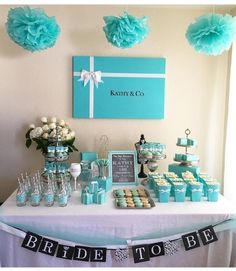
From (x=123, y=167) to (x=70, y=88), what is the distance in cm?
76

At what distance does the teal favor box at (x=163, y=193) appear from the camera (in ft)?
5.86

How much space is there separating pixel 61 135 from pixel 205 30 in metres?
1.18

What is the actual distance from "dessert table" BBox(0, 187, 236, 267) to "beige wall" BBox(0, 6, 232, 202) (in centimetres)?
81

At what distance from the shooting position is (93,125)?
7.86 feet

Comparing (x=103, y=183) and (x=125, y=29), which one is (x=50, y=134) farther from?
(x=125, y=29)

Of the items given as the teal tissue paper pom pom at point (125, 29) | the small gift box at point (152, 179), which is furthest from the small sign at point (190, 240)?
the teal tissue paper pom pom at point (125, 29)

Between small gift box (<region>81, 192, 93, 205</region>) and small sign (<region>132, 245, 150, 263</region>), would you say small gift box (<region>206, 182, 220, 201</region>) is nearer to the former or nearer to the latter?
small sign (<region>132, 245, 150, 263</region>)

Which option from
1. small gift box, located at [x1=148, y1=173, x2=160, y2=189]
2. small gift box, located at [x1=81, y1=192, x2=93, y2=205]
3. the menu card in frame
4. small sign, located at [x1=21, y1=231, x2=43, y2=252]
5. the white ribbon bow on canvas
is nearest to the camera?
small sign, located at [x1=21, y1=231, x2=43, y2=252]

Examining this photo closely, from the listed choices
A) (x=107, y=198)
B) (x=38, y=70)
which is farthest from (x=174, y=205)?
(x=38, y=70)

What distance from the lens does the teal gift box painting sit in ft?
7.57

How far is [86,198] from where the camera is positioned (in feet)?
5.74

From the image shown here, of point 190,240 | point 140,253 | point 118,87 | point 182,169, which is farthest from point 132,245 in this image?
point 118,87

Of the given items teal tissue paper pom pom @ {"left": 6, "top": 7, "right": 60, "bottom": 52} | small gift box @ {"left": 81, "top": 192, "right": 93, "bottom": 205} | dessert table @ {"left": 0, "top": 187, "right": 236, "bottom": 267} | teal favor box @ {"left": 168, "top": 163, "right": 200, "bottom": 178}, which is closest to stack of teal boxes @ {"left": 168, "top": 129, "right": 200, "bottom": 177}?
teal favor box @ {"left": 168, "top": 163, "right": 200, "bottom": 178}

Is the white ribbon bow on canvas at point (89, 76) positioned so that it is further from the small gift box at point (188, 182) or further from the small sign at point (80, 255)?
the small sign at point (80, 255)
